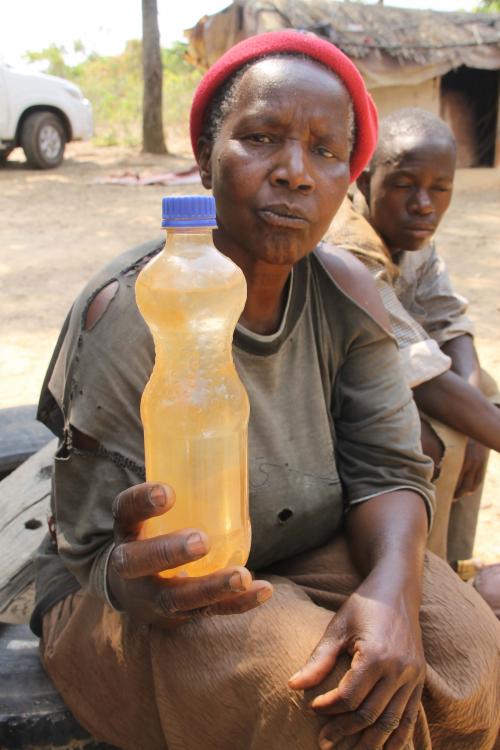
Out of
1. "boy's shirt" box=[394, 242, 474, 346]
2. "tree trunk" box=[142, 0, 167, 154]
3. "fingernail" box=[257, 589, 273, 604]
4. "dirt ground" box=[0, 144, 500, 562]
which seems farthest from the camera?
"tree trunk" box=[142, 0, 167, 154]

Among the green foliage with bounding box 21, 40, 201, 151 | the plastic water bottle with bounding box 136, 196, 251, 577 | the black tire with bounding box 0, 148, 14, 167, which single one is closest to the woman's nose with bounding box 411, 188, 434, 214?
the plastic water bottle with bounding box 136, 196, 251, 577

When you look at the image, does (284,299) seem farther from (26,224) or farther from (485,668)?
(26,224)

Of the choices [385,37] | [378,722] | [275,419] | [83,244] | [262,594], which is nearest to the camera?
[262,594]

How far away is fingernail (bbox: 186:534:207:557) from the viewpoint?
1.24m

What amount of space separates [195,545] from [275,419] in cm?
58

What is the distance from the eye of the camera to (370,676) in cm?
144

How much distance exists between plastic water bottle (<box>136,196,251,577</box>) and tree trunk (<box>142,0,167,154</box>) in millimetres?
12744

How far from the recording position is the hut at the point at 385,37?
418 inches

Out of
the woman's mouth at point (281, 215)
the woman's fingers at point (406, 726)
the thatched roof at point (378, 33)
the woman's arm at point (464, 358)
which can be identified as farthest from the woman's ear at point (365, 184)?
the thatched roof at point (378, 33)

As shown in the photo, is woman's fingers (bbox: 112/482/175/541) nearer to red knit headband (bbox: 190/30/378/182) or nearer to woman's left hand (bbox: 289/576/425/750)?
woman's left hand (bbox: 289/576/425/750)

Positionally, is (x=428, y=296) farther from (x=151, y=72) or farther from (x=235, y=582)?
(x=151, y=72)

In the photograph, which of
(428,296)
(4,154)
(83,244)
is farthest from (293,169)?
(4,154)

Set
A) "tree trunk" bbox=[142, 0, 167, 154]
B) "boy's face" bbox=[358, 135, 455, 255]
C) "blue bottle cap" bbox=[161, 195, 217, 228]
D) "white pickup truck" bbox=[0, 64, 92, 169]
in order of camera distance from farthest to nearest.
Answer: "tree trunk" bbox=[142, 0, 167, 154] < "white pickup truck" bbox=[0, 64, 92, 169] < "boy's face" bbox=[358, 135, 455, 255] < "blue bottle cap" bbox=[161, 195, 217, 228]

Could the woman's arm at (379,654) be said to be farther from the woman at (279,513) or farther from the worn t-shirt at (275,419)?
the worn t-shirt at (275,419)
